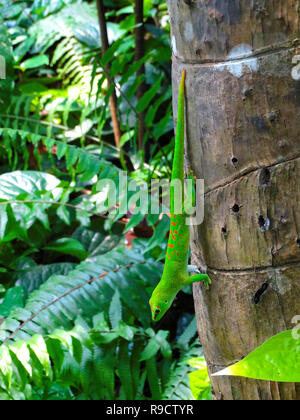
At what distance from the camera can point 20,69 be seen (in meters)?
5.32

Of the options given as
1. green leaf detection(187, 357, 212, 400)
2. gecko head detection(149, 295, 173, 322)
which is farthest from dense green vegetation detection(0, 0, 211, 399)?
gecko head detection(149, 295, 173, 322)

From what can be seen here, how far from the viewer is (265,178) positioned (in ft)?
3.90

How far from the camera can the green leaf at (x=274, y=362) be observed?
1213mm

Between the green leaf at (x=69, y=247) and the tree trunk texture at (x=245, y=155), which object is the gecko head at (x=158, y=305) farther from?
the green leaf at (x=69, y=247)

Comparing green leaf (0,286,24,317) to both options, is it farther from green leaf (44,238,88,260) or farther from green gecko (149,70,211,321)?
green gecko (149,70,211,321)

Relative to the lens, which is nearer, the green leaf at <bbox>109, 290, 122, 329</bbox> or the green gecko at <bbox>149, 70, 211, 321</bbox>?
the green gecko at <bbox>149, 70, 211, 321</bbox>

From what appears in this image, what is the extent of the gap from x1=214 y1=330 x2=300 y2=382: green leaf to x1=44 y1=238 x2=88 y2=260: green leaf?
236 cm

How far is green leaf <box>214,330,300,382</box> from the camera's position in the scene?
3.98 feet

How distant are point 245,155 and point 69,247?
2480mm

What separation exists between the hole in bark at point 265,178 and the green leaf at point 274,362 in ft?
1.32

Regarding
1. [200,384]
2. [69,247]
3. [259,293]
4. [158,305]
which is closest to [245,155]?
[259,293]

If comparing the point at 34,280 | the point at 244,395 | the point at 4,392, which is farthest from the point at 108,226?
the point at 244,395

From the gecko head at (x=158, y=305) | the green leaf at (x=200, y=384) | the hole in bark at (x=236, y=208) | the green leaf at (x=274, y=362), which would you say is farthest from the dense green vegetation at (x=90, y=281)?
the hole in bark at (x=236, y=208)

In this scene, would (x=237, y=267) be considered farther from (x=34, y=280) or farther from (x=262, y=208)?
(x=34, y=280)
